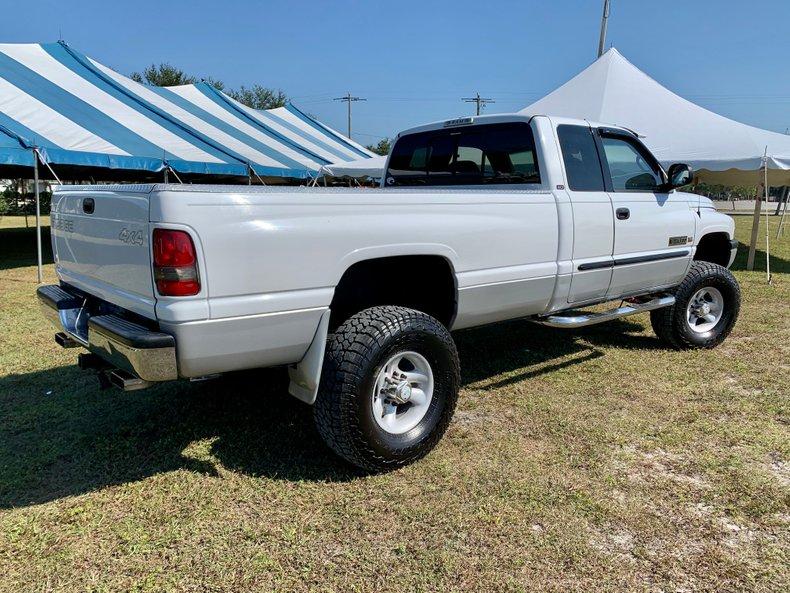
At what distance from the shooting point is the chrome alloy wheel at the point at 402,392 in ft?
9.93

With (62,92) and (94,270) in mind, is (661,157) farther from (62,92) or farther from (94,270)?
(62,92)

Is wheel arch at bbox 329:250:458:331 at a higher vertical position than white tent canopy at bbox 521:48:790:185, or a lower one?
lower

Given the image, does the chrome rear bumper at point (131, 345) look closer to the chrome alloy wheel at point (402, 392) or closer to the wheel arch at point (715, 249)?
A: the chrome alloy wheel at point (402, 392)

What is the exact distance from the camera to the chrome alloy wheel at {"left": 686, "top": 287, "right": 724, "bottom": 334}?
17.3 ft

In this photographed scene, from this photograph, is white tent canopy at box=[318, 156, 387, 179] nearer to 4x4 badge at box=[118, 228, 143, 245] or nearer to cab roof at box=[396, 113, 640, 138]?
cab roof at box=[396, 113, 640, 138]

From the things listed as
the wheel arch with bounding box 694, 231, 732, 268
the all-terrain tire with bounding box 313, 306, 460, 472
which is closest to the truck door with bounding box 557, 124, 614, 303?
the all-terrain tire with bounding box 313, 306, 460, 472

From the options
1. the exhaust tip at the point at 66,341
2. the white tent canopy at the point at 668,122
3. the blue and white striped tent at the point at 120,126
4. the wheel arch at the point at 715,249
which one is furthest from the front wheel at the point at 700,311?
the blue and white striped tent at the point at 120,126

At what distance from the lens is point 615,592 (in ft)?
7.26

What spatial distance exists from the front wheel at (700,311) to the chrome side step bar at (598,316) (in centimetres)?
21

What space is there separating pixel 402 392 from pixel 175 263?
1.33 metres

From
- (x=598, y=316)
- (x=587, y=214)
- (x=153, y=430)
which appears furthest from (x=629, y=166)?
(x=153, y=430)

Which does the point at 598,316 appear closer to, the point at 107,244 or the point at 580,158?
the point at 580,158

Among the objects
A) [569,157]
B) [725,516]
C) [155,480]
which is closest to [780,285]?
[569,157]

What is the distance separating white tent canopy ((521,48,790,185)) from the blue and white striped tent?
20.5 feet
